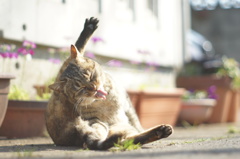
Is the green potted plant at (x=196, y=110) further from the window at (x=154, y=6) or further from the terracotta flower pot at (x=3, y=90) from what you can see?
the terracotta flower pot at (x=3, y=90)

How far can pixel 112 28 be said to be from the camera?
19.4ft

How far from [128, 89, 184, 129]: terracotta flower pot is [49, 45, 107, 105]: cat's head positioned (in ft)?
6.86

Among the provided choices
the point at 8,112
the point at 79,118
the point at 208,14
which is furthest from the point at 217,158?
the point at 208,14

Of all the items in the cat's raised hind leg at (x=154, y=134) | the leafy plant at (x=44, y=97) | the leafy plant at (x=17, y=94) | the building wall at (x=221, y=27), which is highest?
the building wall at (x=221, y=27)

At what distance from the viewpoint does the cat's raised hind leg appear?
2730 millimetres

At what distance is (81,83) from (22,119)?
4.32 feet

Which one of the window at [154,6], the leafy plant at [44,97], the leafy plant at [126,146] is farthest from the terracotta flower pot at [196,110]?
the leafy plant at [126,146]

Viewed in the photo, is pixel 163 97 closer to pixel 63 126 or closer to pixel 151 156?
pixel 63 126

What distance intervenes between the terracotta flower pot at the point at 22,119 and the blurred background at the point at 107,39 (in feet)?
1.51

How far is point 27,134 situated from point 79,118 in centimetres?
109

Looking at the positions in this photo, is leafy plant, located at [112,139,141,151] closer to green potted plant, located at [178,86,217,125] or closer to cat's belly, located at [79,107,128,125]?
cat's belly, located at [79,107,128,125]

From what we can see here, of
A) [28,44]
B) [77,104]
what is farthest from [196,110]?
[77,104]

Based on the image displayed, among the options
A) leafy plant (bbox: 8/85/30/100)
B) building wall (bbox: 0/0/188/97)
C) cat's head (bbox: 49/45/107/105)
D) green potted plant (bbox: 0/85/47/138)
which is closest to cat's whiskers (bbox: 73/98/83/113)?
cat's head (bbox: 49/45/107/105)

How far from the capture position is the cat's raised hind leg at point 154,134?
2.73 metres
